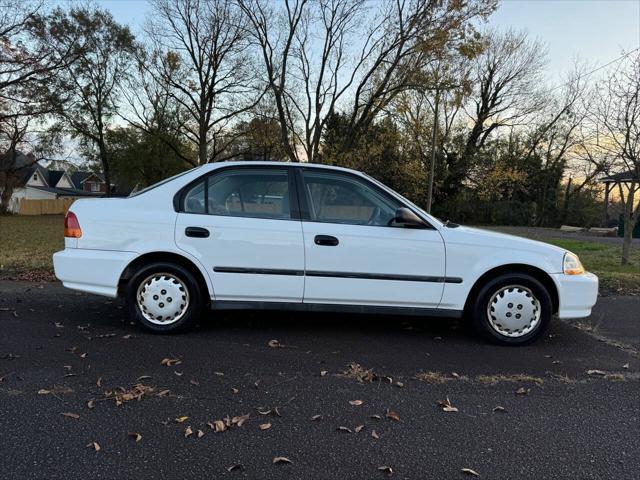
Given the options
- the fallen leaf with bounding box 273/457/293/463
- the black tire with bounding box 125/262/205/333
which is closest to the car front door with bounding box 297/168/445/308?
the black tire with bounding box 125/262/205/333

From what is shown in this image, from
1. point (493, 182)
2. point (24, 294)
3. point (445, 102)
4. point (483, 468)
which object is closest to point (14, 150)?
point (445, 102)

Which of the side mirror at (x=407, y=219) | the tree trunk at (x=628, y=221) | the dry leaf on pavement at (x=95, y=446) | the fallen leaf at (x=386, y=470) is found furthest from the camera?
the tree trunk at (x=628, y=221)

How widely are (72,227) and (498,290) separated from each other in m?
4.12

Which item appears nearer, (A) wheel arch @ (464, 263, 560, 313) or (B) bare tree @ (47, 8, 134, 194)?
(A) wheel arch @ (464, 263, 560, 313)

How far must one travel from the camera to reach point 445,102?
2334 centimetres

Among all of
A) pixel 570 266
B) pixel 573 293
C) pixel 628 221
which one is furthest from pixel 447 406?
pixel 628 221

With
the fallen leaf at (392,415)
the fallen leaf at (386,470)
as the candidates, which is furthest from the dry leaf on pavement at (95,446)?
the fallen leaf at (392,415)

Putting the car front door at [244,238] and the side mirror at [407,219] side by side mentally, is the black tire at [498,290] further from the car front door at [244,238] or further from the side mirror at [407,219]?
the car front door at [244,238]

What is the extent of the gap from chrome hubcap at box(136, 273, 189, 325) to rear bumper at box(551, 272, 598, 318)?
358cm

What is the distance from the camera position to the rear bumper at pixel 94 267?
462cm

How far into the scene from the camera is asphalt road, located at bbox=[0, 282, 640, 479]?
2592 mm

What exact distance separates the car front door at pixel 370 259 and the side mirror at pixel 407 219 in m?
0.05

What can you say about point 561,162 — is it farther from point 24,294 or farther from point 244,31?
point 24,294

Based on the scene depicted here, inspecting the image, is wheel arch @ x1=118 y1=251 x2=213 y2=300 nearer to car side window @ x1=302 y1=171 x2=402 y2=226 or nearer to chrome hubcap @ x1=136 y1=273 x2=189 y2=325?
chrome hubcap @ x1=136 y1=273 x2=189 y2=325
